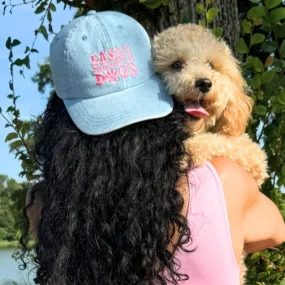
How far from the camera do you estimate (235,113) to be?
200 centimetres

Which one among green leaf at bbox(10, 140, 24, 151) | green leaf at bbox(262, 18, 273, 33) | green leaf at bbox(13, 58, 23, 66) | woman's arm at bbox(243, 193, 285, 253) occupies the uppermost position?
green leaf at bbox(262, 18, 273, 33)

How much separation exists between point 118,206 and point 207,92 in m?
0.39

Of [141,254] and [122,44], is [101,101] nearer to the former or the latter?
[122,44]

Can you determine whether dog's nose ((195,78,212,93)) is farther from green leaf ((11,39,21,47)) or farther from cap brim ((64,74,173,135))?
green leaf ((11,39,21,47))

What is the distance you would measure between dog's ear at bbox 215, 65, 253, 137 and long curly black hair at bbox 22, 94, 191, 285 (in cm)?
20

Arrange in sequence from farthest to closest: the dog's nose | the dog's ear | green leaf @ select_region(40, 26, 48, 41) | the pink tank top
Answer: green leaf @ select_region(40, 26, 48, 41) → the dog's ear → the dog's nose → the pink tank top

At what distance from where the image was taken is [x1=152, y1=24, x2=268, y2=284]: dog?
6.23 ft

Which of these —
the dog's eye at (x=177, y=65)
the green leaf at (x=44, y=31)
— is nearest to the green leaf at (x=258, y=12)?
the dog's eye at (x=177, y=65)

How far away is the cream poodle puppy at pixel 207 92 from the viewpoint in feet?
6.23

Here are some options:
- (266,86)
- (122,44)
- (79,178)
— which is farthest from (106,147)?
(266,86)

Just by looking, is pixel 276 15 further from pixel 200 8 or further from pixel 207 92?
pixel 207 92

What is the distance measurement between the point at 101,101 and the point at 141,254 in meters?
0.41

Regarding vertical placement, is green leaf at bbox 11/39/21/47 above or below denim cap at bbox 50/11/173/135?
below

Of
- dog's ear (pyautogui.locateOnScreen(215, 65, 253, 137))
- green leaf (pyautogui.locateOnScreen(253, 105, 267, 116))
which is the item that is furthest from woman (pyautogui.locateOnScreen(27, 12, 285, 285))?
green leaf (pyautogui.locateOnScreen(253, 105, 267, 116))
